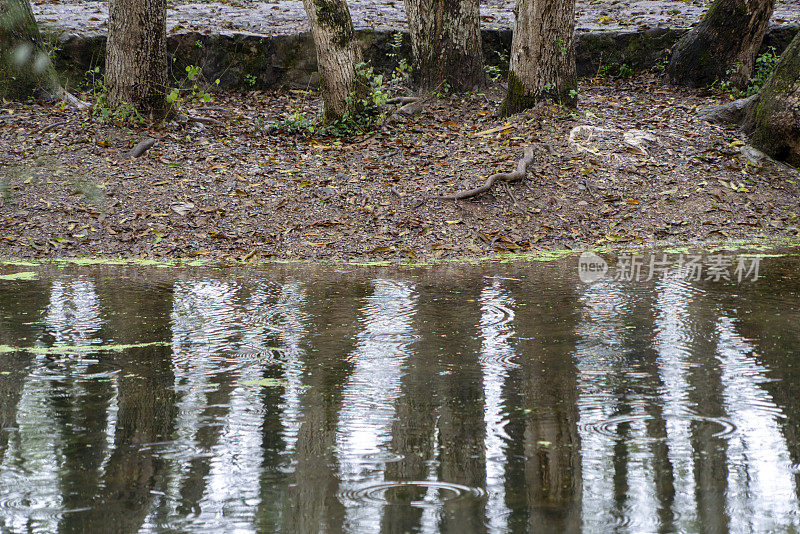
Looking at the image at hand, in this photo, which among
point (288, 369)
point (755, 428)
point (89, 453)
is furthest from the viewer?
point (288, 369)

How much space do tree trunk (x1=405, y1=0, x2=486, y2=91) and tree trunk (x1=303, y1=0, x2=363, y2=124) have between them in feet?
6.26

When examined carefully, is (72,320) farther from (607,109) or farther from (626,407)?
(607,109)

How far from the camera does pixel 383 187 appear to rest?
9016 mm

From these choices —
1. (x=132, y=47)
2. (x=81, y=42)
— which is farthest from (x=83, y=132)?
(x=81, y=42)

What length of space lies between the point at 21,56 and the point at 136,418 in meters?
10.5

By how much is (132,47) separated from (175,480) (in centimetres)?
905

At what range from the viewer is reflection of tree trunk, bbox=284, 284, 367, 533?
2.38 m

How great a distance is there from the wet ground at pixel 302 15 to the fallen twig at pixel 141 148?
15.6 ft

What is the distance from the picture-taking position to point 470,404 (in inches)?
133

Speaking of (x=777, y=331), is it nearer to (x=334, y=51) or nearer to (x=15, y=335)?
(x=15, y=335)

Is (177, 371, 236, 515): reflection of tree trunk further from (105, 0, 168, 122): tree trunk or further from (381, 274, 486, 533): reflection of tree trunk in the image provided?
(105, 0, 168, 122): tree trunk

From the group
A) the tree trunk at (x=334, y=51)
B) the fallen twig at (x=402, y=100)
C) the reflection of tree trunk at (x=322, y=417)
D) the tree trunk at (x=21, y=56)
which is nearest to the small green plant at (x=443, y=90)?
the fallen twig at (x=402, y=100)

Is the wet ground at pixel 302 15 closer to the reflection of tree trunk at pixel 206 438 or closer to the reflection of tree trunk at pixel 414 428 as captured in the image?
the reflection of tree trunk at pixel 414 428

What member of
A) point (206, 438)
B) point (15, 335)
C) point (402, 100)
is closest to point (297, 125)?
point (402, 100)
